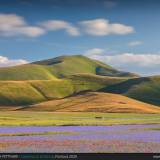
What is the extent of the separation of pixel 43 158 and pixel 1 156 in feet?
4.89

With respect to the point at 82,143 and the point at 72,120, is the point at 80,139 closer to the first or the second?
the point at 82,143

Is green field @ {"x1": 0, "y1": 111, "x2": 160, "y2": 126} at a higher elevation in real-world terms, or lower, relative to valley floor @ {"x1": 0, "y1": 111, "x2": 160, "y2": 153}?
higher

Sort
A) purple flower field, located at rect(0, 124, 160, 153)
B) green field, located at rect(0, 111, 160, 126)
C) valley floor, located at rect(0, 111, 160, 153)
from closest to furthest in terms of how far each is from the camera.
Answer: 1. purple flower field, located at rect(0, 124, 160, 153)
2. valley floor, located at rect(0, 111, 160, 153)
3. green field, located at rect(0, 111, 160, 126)

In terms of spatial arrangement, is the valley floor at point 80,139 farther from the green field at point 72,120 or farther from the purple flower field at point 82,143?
the green field at point 72,120

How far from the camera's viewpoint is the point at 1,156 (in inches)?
673

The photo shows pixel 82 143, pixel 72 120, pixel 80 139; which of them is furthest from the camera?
pixel 72 120

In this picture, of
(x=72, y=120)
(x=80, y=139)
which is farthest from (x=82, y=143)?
(x=72, y=120)

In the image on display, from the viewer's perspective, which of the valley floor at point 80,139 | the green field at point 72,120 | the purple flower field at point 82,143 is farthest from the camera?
the green field at point 72,120

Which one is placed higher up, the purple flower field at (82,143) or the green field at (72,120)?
the green field at (72,120)

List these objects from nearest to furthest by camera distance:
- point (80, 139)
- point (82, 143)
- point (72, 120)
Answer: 1. point (82, 143)
2. point (80, 139)
3. point (72, 120)

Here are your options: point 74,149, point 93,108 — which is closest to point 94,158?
point 74,149

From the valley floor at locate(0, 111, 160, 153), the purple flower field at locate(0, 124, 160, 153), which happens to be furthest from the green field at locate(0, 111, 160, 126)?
the purple flower field at locate(0, 124, 160, 153)

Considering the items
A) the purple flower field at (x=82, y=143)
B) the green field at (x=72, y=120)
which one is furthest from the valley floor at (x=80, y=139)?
the green field at (x=72, y=120)

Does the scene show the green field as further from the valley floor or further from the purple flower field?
the purple flower field
